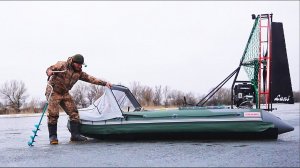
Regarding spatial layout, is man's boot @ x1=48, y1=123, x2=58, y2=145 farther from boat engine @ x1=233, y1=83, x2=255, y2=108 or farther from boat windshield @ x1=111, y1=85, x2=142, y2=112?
boat engine @ x1=233, y1=83, x2=255, y2=108

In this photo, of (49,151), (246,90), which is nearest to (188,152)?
(49,151)

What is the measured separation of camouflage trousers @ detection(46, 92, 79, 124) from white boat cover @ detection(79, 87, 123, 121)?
20 centimetres

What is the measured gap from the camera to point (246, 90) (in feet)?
32.0

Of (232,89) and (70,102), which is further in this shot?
(232,89)

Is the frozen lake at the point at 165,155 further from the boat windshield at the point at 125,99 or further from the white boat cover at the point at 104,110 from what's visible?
the boat windshield at the point at 125,99

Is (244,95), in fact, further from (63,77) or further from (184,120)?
(63,77)

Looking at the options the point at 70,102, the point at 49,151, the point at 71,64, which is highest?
the point at 71,64

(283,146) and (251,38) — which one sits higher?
(251,38)

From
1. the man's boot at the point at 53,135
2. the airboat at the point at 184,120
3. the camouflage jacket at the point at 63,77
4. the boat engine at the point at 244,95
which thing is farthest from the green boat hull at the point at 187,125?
the boat engine at the point at 244,95

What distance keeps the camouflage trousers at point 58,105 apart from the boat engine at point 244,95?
365cm

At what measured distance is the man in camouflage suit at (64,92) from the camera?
795 cm

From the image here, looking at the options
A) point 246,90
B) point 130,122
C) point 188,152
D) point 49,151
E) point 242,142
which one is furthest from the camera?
point 246,90

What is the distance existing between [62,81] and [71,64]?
14.6 inches

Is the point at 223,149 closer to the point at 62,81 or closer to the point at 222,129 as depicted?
the point at 222,129
